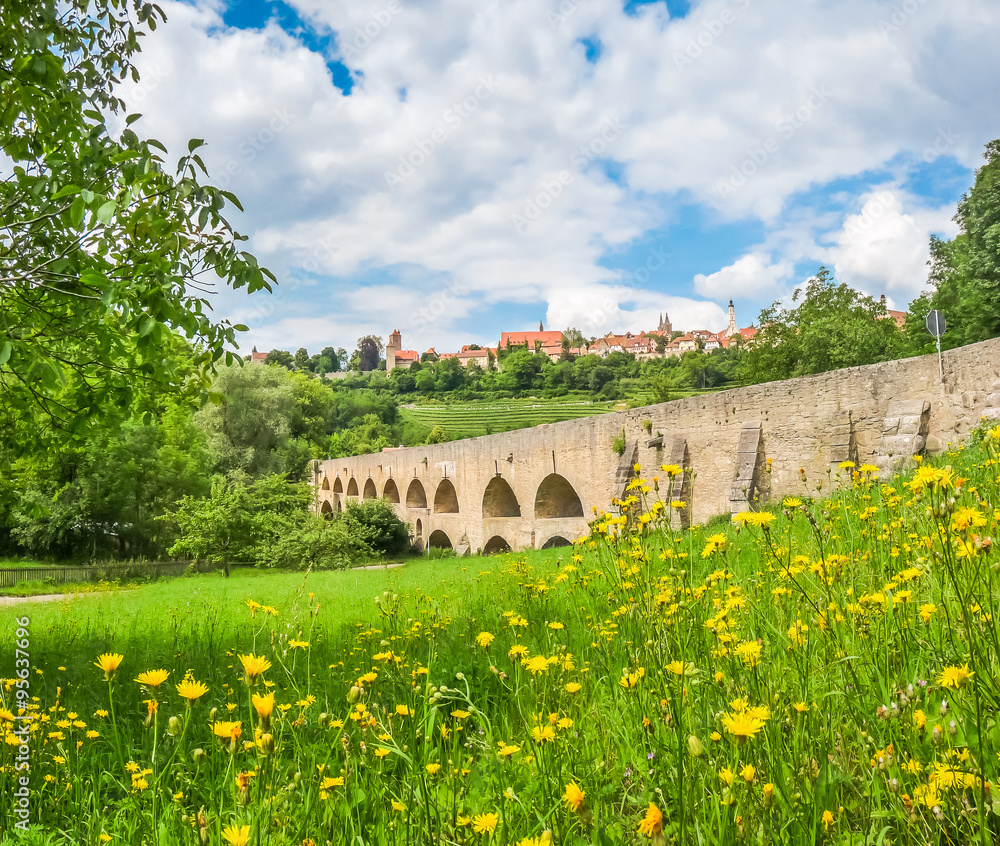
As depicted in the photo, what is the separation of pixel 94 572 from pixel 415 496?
45.3 feet

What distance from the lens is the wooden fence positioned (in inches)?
803

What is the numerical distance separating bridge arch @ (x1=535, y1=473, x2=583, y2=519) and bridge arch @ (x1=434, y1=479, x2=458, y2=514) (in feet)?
23.9

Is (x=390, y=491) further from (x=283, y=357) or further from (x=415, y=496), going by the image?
(x=283, y=357)

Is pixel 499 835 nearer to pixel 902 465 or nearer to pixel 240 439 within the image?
pixel 902 465

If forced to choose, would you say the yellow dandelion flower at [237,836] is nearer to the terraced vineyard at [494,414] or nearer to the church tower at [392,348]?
the terraced vineyard at [494,414]

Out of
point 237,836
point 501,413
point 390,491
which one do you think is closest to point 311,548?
point 390,491

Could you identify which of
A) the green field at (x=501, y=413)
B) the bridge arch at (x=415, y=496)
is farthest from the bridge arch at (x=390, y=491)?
the green field at (x=501, y=413)

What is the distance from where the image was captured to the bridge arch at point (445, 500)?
2675 cm

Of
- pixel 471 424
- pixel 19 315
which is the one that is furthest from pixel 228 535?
pixel 471 424

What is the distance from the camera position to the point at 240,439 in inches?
1361

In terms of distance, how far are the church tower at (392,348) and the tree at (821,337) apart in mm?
104689

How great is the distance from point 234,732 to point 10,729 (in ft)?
5.64

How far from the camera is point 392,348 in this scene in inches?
5546

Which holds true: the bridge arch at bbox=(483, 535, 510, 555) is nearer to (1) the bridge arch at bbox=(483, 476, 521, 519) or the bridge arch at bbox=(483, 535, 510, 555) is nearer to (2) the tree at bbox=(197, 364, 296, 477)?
(1) the bridge arch at bbox=(483, 476, 521, 519)
